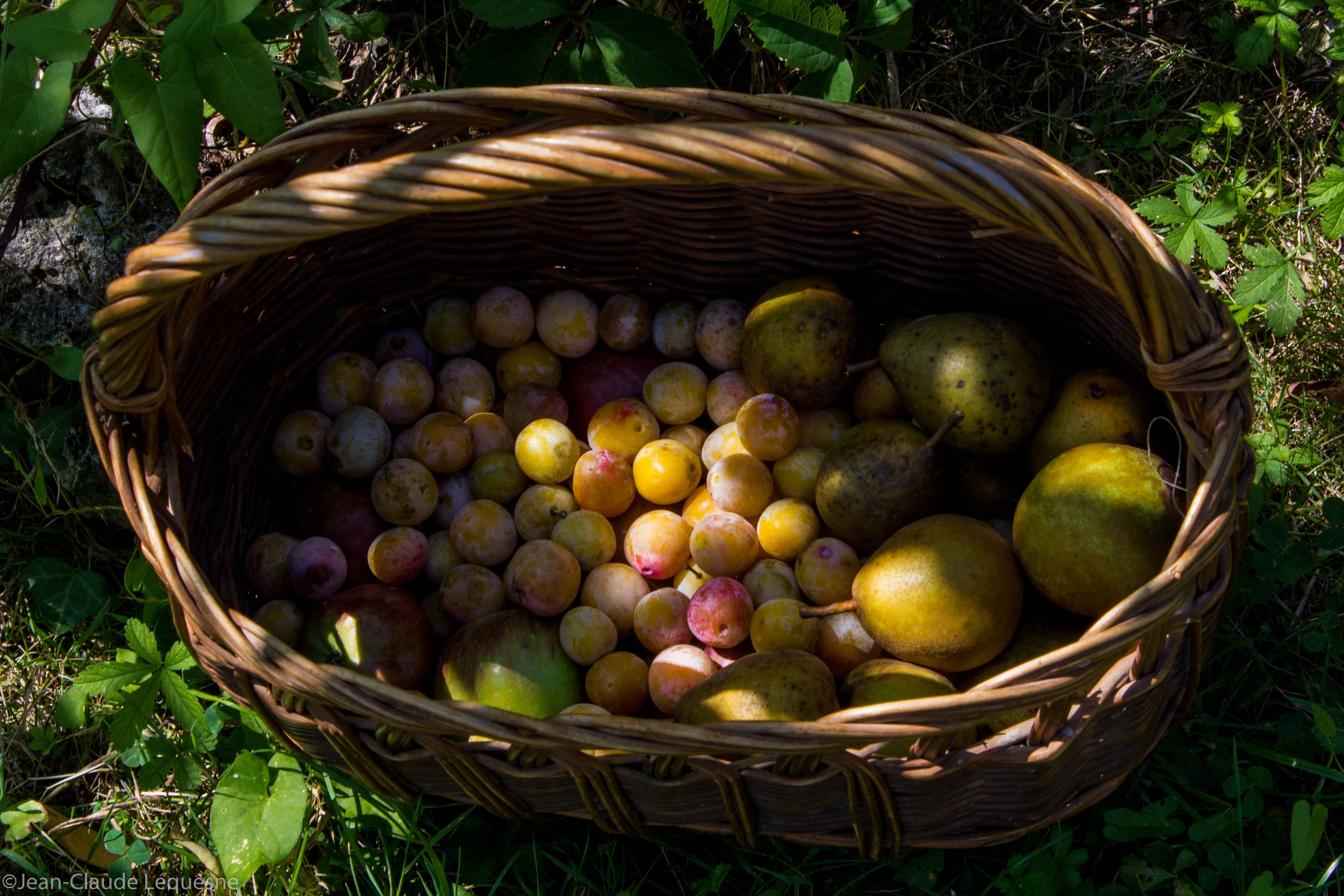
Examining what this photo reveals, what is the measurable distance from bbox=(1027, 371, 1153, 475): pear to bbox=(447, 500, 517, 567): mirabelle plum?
962 mm

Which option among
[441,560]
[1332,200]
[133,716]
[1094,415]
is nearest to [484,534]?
[441,560]

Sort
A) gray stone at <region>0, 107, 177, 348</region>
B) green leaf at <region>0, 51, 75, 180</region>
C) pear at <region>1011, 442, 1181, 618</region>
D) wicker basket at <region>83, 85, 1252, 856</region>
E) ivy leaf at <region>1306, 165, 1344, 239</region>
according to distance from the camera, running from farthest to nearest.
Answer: gray stone at <region>0, 107, 177, 348</region>, ivy leaf at <region>1306, 165, 1344, 239</region>, green leaf at <region>0, 51, 75, 180</region>, pear at <region>1011, 442, 1181, 618</region>, wicker basket at <region>83, 85, 1252, 856</region>

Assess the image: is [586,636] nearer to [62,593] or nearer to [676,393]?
[676,393]

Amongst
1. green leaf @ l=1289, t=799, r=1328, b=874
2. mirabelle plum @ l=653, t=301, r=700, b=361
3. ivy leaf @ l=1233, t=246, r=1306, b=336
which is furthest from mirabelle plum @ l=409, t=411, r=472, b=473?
ivy leaf @ l=1233, t=246, r=1306, b=336

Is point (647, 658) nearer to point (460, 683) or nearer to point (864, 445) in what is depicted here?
point (460, 683)

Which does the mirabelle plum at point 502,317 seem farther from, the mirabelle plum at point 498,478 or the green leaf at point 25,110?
the green leaf at point 25,110

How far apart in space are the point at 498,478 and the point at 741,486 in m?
0.48

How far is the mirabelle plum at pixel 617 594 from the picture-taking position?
170 cm

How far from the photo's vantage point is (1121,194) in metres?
2.37

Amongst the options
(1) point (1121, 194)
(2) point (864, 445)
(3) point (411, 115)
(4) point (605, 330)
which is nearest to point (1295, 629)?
(2) point (864, 445)

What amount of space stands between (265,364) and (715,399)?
0.90 metres

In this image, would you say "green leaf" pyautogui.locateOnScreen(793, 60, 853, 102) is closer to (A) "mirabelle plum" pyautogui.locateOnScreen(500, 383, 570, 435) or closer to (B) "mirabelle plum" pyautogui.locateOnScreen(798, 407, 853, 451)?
(B) "mirabelle plum" pyautogui.locateOnScreen(798, 407, 853, 451)

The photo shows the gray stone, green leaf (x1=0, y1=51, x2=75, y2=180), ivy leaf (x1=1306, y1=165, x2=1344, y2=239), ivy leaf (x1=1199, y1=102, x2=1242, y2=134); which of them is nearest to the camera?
green leaf (x1=0, y1=51, x2=75, y2=180)

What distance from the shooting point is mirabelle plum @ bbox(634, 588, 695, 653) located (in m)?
1.64
